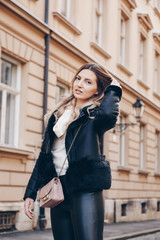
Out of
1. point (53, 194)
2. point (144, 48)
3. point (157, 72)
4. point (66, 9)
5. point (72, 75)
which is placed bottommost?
point (53, 194)

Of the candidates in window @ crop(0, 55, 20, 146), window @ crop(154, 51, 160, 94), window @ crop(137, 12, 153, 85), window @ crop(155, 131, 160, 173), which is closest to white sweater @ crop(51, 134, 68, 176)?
window @ crop(0, 55, 20, 146)

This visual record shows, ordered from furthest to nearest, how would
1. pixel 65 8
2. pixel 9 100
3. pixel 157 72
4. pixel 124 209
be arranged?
pixel 157 72
pixel 124 209
pixel 65 8
pixel 9 100

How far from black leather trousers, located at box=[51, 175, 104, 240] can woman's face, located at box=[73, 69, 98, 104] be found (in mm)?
617

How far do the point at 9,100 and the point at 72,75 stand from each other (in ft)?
9.34

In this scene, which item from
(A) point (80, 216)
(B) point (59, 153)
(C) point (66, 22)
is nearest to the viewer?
(A) point (80, 216)

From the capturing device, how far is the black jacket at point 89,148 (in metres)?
2.90

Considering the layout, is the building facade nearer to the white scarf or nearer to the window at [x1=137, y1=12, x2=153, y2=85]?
the window at [x1=137, y1=12, x2=153, y2=85]

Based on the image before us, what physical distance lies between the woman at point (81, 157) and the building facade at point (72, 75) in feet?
20.0

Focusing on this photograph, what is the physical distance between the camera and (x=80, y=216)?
2.86 metres

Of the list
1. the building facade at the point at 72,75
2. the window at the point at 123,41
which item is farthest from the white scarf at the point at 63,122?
the window at the point at 123,41

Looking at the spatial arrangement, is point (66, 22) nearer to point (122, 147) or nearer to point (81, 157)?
point (122, 147)

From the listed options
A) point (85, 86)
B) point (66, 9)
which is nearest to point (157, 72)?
point (66, 9)

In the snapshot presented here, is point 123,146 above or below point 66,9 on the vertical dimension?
below

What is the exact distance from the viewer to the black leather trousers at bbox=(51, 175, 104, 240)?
2.85 metres
